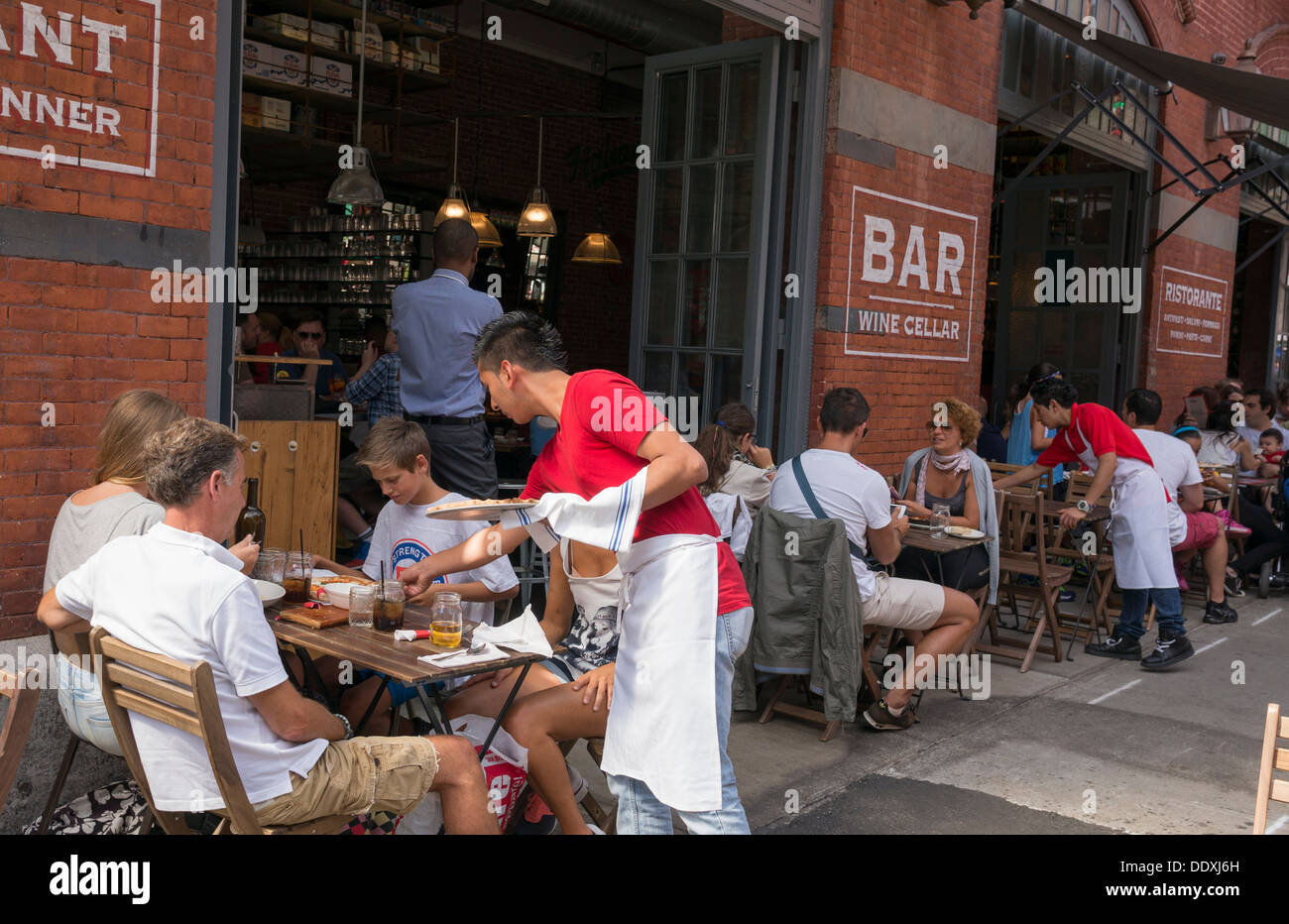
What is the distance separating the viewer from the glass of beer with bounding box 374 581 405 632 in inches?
132

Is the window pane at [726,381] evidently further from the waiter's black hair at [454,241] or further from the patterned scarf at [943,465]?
the waiter's black hair at [454,241]

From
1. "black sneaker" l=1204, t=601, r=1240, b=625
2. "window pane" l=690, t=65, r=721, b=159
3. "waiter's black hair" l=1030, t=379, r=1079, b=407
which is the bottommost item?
"black sneaker" l=1204, t=601, r=1240, b=625

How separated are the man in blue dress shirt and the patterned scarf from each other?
7.70ft

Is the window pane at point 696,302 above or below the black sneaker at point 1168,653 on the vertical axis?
above

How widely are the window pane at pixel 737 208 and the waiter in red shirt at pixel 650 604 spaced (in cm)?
430

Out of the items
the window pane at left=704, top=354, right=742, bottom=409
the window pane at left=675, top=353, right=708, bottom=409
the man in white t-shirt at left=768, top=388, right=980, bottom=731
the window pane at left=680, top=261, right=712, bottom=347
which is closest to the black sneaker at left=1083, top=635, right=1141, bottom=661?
the man in white t-shirt at left=768, top=388, right=980, bottom=731

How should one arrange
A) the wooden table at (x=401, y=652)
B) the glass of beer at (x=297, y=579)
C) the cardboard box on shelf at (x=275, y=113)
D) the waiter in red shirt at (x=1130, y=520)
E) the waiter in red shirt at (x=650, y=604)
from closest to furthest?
the waiter in red shirt at (x=650, y=604) → the wooden table at (x=401, y=652) → the glass of beer at (x=297, y=579) → the waiter in red shirt at (x=1130, y=520) → the cardboard box on shelf at (x=275, y=113)

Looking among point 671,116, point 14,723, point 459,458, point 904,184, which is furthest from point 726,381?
point 14,723

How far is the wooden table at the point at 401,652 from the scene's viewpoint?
2986 millimetres

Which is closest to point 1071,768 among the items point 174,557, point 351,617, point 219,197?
point 351,617

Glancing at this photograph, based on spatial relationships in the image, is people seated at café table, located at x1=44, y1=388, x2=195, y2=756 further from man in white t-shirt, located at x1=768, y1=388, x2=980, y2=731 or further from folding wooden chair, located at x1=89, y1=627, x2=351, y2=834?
man in white t-shirt, located at x1=768, y1=388, x2=980, y2=731

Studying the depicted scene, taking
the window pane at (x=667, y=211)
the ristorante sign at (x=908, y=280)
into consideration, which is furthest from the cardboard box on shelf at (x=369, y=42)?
the ristorante sign at (x=908, y=280)
